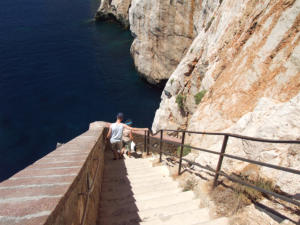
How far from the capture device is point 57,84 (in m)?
26.9

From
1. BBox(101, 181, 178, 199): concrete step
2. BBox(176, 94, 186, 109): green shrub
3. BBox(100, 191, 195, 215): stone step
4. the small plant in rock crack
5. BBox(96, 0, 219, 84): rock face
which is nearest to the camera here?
BBox(100, 191, 195, 215): stone step

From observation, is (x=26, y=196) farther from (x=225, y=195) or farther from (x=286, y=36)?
(x=286, y=36)

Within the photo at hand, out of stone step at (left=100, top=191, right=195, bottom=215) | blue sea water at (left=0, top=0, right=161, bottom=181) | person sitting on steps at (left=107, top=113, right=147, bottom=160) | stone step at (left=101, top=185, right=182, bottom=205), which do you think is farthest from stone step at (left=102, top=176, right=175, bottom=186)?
blue sea water at (left=0, top=0, right=161, bottom=181)

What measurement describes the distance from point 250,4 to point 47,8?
49.2 m

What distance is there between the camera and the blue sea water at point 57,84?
21.1 m

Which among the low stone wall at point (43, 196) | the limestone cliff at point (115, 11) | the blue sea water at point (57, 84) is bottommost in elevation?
the blue sea water at point (57, 84)

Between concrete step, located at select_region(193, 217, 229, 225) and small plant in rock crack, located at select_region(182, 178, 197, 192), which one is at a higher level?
concrete step, located at select_region(193, 217, 229, 225)

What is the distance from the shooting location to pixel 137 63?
29.2m

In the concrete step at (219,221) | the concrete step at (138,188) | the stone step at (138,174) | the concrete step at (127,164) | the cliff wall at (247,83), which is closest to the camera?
the concrete step at (219,221)

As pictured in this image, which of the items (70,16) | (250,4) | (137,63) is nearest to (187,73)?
(250,4)

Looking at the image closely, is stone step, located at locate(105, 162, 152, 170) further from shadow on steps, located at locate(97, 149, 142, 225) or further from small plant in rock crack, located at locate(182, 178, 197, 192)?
small plant in rock crack, located at locate(182, 178, 197, 192)

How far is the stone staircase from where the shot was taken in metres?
3.59

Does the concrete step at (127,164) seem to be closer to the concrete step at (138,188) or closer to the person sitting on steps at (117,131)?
the person sitting on steps at (117,131)

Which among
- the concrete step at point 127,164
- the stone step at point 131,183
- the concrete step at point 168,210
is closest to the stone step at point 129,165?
the concrete step at point 127,164
